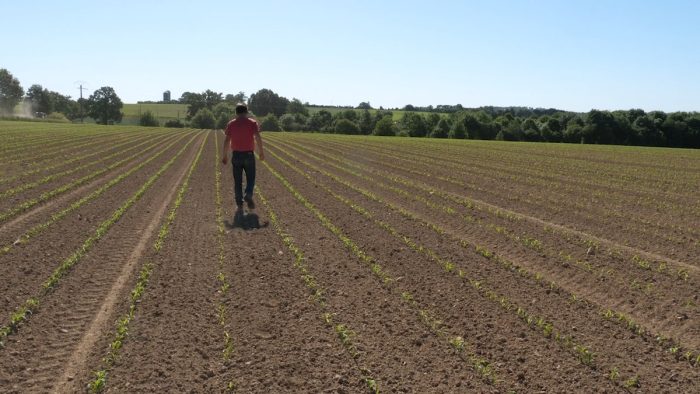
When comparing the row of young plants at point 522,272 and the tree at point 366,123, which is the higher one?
the tree at point 366,123

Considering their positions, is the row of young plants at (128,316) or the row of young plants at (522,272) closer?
the row of young plants at (128,316)

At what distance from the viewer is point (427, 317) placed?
506 cm

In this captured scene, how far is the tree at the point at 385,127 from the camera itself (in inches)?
3600

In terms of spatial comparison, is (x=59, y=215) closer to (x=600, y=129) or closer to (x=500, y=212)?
(x=500, y=212)

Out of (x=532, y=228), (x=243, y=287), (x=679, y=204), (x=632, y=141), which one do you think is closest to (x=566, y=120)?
(x=632, y=141)

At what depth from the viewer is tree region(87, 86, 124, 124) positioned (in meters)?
122

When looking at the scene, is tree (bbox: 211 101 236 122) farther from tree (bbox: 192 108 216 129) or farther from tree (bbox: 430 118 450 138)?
tree (bbox: 430 118 450 138)

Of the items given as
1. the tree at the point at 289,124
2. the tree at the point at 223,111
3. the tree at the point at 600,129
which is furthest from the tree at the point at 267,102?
the tree at the point at 600,129

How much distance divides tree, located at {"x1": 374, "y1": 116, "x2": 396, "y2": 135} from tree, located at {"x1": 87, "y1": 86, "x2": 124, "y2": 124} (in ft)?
215

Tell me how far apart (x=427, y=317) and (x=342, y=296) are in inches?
37.9

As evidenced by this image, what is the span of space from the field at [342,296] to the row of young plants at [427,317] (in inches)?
0.8

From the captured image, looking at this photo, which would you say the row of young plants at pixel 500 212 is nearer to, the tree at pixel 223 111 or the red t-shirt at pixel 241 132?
the red t-shirt at pixel 241 132

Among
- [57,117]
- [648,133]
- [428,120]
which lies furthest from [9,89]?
[648,133]

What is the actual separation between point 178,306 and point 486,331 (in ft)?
9.32
